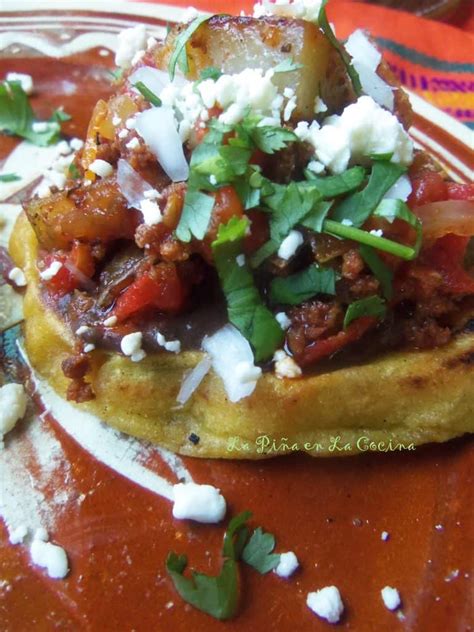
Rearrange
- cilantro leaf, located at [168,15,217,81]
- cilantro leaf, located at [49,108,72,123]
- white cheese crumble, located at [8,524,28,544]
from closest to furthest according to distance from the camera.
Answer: white cheese crumble, located at [8,524,28,544], cilantro leaf, located at [168,15,217,81], cilantro leaf, located at [49,108,72,123]

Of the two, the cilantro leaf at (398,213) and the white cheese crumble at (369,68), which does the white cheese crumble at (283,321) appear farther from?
the white cheese crumble at (369,68)

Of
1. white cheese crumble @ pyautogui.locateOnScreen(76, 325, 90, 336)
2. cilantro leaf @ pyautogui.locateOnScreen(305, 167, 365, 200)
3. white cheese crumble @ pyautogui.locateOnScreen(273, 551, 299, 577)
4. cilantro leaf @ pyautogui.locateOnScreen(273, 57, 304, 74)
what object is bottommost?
white cheese crumble @ pyautogui.locateOnScreen(273, 551, 299, 577)

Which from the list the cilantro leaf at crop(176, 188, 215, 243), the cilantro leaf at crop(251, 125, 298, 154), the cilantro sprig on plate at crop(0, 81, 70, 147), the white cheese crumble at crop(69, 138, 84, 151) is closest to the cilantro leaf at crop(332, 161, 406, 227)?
the cilantro leaf at crop(251, 125, 298, 154)

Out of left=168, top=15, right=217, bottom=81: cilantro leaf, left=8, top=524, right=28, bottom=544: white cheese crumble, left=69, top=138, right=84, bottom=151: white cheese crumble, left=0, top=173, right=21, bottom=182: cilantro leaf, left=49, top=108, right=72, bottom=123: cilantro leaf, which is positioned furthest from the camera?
left=49, top=108, right=72, bottom=123: cilantro leaf

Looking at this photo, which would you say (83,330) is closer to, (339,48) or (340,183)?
(340,183)

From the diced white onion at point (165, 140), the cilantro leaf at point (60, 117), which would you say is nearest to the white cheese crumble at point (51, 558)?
the diced white onion at point (165, 140)

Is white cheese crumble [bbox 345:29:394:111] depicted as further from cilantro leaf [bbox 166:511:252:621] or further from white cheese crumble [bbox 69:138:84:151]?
cilantro leaf [bbox 166:511:252:621]

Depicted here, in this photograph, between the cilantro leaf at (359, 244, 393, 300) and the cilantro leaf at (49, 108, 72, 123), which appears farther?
the cilantro leaf at (49, 108, 72, 123)
